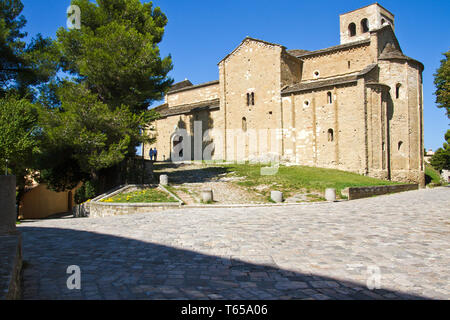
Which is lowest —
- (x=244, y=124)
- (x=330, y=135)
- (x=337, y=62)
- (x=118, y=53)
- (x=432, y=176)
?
(x=432, y=176)

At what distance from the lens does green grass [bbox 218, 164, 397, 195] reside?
19.2 m

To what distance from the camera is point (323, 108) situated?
1155 inches

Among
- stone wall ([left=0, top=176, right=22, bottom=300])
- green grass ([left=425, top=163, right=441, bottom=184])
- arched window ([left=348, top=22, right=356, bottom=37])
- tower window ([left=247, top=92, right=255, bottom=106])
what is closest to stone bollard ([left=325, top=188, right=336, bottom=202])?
stone wall ([left=0, top=176, right=22, bottom=300])

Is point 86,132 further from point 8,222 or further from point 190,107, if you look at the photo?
point 190,107

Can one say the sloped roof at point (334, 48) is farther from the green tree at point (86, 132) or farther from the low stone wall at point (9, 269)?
the low stone wall at point (9, 269)

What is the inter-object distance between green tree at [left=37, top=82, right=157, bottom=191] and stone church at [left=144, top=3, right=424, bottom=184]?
51.4 feet

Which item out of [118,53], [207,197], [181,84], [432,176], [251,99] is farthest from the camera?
[181,84]

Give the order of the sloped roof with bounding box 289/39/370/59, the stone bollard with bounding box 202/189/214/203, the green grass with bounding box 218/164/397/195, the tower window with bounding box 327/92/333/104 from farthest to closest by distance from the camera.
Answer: the sloped roof with bounding box 289/39/370/59 < the tower window with bounding box 327/92/333/104 < the green grass with bounding box 218/164/397/195 < the stone bollard with bounding box 202/189/214/203

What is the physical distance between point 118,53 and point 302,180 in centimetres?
1338

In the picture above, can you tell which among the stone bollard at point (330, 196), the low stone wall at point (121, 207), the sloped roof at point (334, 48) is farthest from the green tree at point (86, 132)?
the sloped roof at point (334, 48)

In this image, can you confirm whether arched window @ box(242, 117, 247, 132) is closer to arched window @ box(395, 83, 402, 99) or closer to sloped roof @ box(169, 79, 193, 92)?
arched window @ box(395, 83, 402, 99)

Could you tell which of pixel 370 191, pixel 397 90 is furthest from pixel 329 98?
pixel 370 191

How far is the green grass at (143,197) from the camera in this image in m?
15.6

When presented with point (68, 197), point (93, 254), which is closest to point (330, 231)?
point (93, 254)
